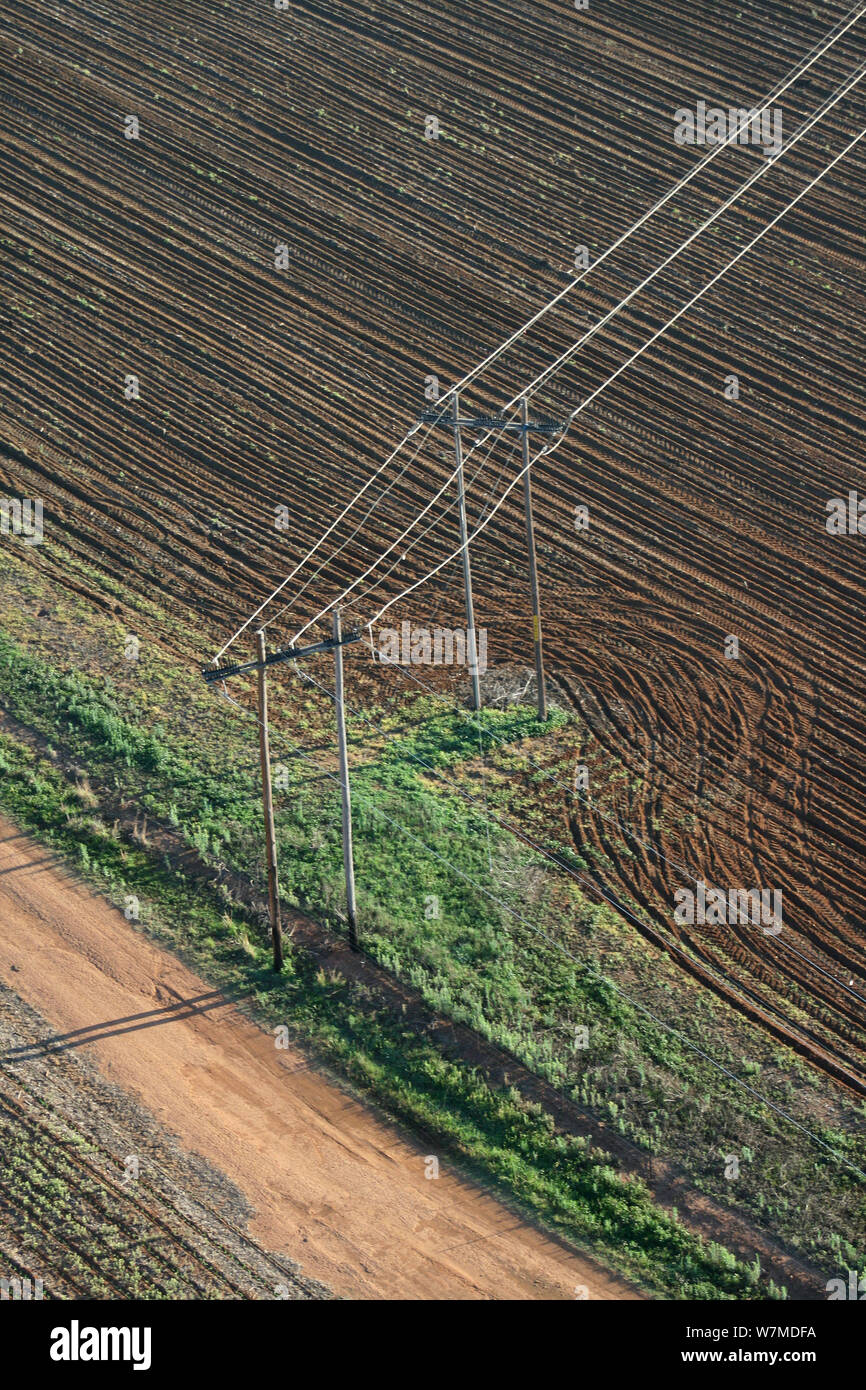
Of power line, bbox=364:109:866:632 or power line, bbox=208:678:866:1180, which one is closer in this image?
power line, bbox=208:678:866:1180

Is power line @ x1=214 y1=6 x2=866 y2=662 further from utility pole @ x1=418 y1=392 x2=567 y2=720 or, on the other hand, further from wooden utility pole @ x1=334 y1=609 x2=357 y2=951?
wooden utility pole @ x1=334 y1=609 x2=357 y2=951

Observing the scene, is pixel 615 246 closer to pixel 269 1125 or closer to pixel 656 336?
pixel 656 336

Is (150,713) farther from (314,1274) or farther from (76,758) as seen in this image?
(314,1274)

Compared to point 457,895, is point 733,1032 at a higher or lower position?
lower

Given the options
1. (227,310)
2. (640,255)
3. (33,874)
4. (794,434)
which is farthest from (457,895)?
(640,255)

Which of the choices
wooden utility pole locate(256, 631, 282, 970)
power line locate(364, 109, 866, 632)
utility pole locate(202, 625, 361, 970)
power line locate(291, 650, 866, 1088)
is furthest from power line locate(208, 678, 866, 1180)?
power line locate(364, 109, 866, 632)

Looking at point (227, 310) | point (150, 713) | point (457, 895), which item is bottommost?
point (457, 895)

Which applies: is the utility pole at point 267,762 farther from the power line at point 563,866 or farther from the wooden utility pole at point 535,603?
the wooden utility pole at point 535,603
